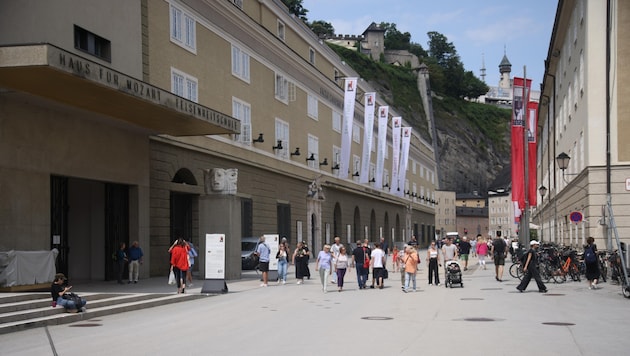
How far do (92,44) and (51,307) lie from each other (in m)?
9.75

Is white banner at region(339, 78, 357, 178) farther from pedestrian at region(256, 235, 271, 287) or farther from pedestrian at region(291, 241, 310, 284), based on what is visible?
pedestrian at region(256, 235, 271, 287)

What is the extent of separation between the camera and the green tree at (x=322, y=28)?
171 meters

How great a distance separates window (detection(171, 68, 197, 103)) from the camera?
29.6m

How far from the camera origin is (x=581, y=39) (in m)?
31.5

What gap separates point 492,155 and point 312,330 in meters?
150

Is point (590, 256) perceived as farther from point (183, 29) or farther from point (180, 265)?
point (183, 29)

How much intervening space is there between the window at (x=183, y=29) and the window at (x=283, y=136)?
37.1 feet

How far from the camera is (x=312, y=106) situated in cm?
4906

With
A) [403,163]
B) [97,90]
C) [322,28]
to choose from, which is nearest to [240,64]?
[97,90]

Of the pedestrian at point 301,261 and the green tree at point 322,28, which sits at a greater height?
the green tree at point 322,28

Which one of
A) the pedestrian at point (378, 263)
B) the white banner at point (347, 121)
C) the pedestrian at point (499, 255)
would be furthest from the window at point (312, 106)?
the pedestrian at point (378, 263)

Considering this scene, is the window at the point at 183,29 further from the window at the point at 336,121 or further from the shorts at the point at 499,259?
the window at the point at 336,121

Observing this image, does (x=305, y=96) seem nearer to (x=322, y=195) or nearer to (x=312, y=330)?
(x=322, y=195)

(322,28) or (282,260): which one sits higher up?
(322,28)
